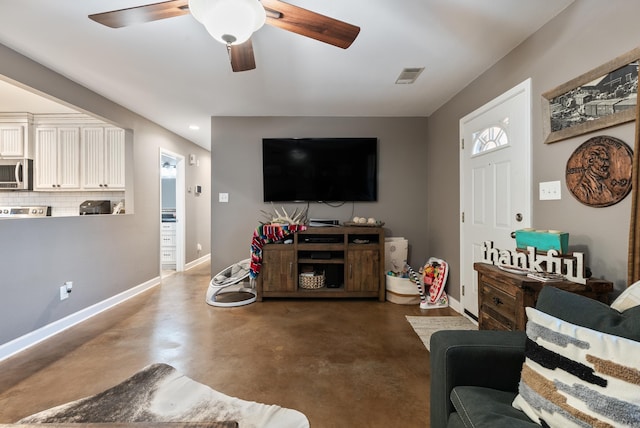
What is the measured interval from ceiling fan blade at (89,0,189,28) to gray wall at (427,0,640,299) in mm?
2146

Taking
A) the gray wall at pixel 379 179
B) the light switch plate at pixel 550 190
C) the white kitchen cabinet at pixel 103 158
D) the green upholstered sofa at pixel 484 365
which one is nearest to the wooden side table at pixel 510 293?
the green upholstered sofa at pixel 484 365

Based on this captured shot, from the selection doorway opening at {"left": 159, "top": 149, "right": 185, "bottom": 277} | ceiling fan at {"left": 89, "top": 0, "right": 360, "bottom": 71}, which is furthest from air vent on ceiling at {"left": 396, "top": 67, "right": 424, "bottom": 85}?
doorway opening at {"left": 159, "top": 149, "right": 185, "bottom": 277}

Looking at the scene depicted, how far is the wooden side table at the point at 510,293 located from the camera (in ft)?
4.50

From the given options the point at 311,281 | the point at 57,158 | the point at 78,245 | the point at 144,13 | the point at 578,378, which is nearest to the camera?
the point at 578,378

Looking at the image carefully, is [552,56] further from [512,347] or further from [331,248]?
[331,248]

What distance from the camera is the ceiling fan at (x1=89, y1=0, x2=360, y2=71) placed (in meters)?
1.21

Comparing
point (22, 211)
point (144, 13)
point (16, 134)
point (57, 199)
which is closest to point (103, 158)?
point (57, 199)

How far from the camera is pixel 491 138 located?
2.45 m

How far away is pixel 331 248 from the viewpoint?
3.32 metres

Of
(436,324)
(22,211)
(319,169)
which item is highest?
(319,169)

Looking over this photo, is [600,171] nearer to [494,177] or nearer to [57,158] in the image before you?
[494,177]

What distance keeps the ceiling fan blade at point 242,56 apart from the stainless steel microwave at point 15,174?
A: 3.51 meters

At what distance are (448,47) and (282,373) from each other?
268 cm

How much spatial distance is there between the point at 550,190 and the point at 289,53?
6.97 feet
